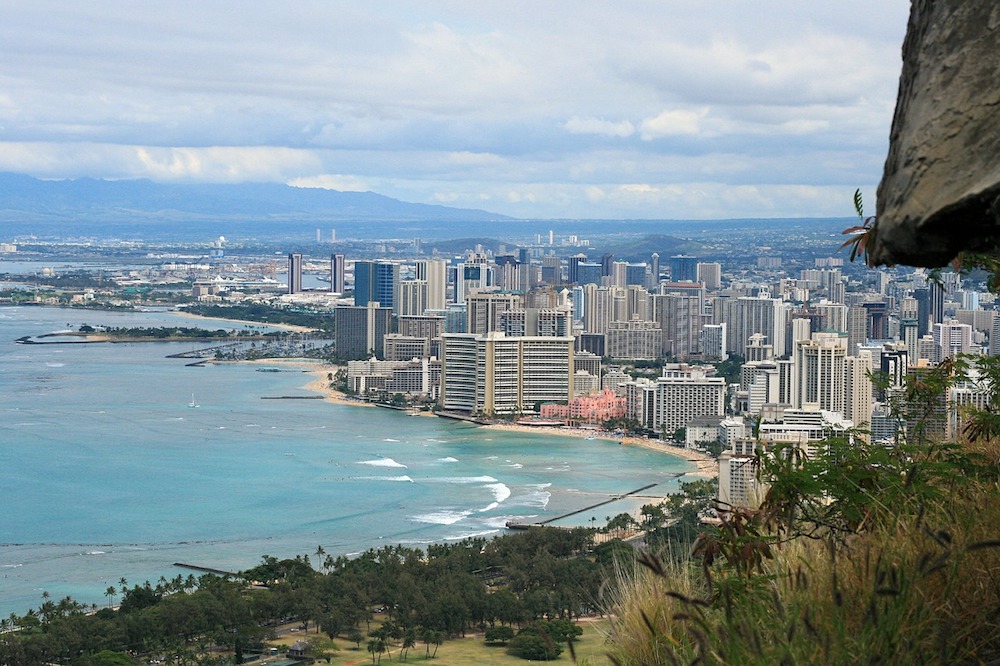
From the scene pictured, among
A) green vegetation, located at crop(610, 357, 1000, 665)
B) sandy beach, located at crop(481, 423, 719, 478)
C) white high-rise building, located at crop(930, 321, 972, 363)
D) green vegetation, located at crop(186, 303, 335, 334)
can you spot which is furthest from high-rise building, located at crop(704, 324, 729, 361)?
green vegetation, located at crop(610, 357, 1000, 665)

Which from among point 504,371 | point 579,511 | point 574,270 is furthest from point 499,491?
point 574,270

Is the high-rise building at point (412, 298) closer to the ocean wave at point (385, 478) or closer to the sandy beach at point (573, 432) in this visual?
the sandy beach at point (573, 432)

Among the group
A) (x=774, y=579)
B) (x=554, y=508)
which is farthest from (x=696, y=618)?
(x=554, y=508)

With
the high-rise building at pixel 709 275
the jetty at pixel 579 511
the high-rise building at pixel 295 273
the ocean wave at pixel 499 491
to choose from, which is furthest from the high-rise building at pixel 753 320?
the high-rise building at pixel 295 273

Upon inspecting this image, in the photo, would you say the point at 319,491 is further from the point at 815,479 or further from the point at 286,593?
the point at 815,479

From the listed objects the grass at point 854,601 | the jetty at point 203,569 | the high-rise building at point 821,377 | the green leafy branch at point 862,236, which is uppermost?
the green leafy branch at point 862,236
